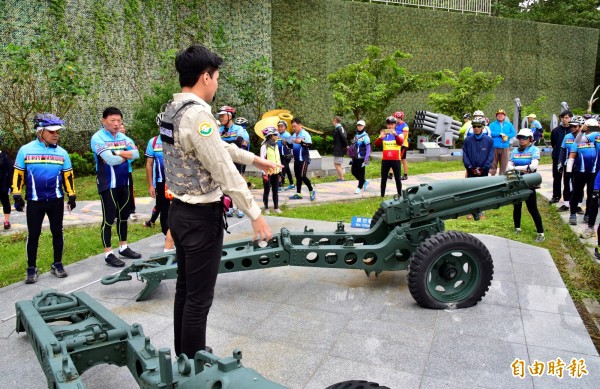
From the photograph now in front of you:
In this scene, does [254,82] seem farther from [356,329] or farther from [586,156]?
[356,329]

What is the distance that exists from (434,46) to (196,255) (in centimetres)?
2282

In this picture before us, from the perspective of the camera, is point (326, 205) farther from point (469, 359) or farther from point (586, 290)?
point (469, 359)

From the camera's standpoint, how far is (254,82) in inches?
687

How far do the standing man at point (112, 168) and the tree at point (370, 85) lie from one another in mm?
12342

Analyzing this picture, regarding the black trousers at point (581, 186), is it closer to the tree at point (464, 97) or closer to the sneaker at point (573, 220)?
the sneaker at point (573, 220)

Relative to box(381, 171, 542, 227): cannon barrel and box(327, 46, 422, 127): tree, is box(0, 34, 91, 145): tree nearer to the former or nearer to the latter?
box(327, 46, 422, 127): tree

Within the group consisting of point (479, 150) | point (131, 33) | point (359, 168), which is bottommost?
point (359, 168)

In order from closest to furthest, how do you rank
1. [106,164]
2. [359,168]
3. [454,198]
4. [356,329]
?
[356,329], [454,198], [106,164], [359,168]

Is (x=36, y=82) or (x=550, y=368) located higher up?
(x=36, y=82)

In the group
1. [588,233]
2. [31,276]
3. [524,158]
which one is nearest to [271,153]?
[524,158]

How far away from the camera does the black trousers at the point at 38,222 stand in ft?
17.7

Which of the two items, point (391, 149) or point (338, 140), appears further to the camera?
point (338, 140)

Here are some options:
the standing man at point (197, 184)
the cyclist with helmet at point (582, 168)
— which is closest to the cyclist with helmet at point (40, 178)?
the standing man at point (197, 184)

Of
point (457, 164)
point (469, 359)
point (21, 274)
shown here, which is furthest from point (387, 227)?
point (457, 164)
